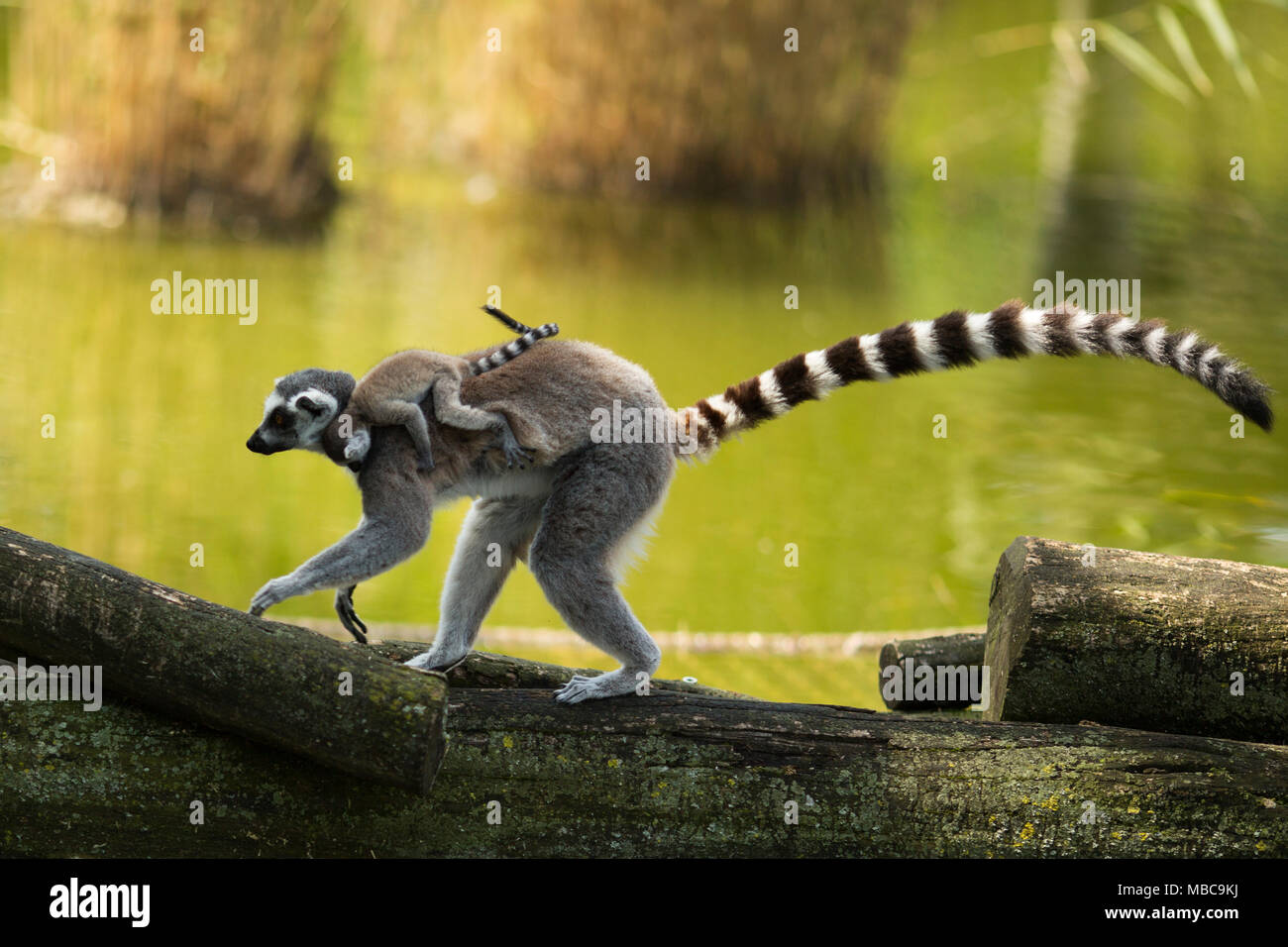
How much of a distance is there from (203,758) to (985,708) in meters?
1.99

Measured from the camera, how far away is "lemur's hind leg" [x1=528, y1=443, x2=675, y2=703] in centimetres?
345

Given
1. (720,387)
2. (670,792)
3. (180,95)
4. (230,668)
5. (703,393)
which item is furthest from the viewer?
(180,95)

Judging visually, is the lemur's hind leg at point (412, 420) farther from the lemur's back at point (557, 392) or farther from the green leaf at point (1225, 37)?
the green leaf at point (1225, 37)

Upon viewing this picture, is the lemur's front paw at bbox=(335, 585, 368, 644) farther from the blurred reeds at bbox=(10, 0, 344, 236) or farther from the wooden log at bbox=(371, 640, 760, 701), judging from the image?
the blurred reeds at bbox=(10, 0, 344, 236)

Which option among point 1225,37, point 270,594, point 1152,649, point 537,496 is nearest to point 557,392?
point 537,496

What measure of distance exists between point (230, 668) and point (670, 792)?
957 mm

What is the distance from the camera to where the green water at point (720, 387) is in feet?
21.4

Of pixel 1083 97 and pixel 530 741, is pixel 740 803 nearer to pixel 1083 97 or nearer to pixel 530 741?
pixel 530 741

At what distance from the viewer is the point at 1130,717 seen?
3.34m

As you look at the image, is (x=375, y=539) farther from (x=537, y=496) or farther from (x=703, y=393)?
(x=703, y=393)

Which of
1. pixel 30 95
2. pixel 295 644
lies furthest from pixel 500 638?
pixel 30 95

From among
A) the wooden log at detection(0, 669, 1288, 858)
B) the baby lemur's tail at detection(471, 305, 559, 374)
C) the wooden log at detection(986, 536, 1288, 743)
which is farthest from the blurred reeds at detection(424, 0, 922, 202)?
the wooden log at detection(0, 669, 1288, 858)

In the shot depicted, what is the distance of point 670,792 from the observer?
9.92ft

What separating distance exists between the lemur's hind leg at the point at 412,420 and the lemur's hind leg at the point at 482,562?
31cm
